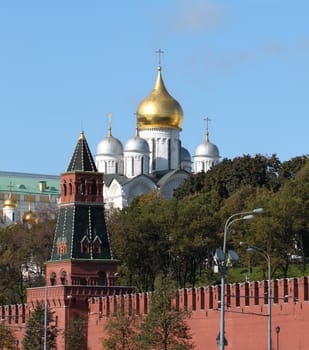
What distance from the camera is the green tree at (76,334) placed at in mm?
83500

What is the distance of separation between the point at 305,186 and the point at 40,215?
38505 millimetres

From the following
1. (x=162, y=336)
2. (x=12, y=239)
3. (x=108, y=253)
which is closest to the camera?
(x=162, y=336)

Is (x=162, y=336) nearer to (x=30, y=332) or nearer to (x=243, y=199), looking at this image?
(x=30, y=332)

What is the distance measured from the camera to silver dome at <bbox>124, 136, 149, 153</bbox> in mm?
158500

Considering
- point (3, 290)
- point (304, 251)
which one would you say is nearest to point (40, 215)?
point (3, 290)

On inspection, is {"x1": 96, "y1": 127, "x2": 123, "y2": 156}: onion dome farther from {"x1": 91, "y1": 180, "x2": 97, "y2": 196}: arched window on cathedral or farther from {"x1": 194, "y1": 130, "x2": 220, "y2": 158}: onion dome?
{"x1": 91, "y1": 180, "x2": 97, "y2": 196}: arched window on cathedral

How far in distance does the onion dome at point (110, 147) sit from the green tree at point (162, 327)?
9364 cm

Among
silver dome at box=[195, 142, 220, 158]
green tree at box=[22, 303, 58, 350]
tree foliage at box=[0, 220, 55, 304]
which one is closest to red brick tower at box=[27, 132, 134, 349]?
green tree at box=[22, 303, 58, 350]

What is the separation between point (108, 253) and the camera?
89.9m

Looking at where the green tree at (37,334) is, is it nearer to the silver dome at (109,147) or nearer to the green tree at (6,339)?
the green tree at (6,339)

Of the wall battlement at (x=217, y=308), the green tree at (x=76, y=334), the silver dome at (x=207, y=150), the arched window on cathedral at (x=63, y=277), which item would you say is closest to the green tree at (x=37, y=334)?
the green tree at (x=76, y=334)

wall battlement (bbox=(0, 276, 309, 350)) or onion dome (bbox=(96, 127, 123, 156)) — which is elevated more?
onion dome (bbox=(96, 127, 123, 156))

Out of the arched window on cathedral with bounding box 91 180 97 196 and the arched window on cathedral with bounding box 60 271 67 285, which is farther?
the arched window on cathedral with bounding box 91 180 97 196

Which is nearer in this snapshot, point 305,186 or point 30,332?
point 30,332
